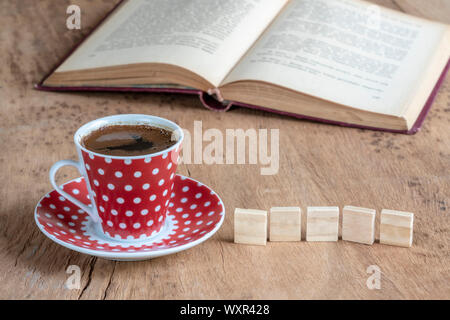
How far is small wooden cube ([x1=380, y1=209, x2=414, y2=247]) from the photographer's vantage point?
78cm

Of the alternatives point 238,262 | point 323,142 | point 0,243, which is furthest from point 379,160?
point 0,243

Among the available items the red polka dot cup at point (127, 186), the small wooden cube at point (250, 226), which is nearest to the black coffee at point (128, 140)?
the red polka dot cup at point (127, 186)

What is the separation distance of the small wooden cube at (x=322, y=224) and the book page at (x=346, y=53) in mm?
387

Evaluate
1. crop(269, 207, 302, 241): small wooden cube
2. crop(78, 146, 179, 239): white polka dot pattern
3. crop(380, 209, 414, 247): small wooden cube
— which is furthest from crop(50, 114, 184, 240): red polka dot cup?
crop(380, 209, 414, 247): small wooden cube

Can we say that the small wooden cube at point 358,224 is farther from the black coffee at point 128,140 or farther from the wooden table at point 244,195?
the black coffee at point 128,140

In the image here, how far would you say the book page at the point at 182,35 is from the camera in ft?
3.90

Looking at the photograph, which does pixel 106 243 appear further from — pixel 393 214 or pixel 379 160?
pixel 379 160

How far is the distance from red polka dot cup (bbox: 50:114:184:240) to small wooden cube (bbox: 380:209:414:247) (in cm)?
26

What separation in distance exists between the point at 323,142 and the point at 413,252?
341 mm

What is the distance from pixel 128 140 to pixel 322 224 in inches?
10.0

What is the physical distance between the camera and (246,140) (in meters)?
1.09

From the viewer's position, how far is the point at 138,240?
0.77 metres

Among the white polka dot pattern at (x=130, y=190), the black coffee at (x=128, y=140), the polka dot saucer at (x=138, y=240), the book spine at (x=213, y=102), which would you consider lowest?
the book spine at (x=213, y=102)

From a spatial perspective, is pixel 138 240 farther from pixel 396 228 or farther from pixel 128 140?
pixel 396 228
